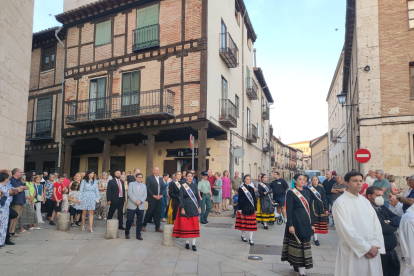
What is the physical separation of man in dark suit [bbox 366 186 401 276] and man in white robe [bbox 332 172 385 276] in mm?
330

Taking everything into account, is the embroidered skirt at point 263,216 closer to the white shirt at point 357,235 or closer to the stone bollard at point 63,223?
the stone bollard at point 63,223

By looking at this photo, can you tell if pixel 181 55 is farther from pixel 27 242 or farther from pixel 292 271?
pixel 292 271

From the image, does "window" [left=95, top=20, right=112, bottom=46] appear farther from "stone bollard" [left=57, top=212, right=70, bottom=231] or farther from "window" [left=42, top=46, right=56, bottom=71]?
"stone bollard" [left=57, top=212, right=70, bottom=231]

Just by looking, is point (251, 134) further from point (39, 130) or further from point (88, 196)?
point (88, 196)

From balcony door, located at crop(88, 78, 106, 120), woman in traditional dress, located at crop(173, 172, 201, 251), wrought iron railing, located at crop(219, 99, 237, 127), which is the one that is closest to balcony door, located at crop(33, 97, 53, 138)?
balcony door, located at crop(88, 78, 106, 120)

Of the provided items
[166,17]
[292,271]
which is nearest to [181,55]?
[166,17]

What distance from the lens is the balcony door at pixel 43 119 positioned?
20188mm

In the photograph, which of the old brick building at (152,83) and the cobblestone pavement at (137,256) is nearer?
the cobblestone pavement at (137,256)

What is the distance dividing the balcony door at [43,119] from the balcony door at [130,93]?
615 centimetres

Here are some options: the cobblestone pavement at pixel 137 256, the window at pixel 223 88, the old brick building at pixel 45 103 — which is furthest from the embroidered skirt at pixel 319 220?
the old brick building at pixel 45 103

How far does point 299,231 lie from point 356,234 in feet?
6.68

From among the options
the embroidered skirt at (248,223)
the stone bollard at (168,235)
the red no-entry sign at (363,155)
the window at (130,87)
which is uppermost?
the window at (130,87)

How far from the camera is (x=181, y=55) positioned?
15.8 metres

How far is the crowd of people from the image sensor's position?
4074 mm
